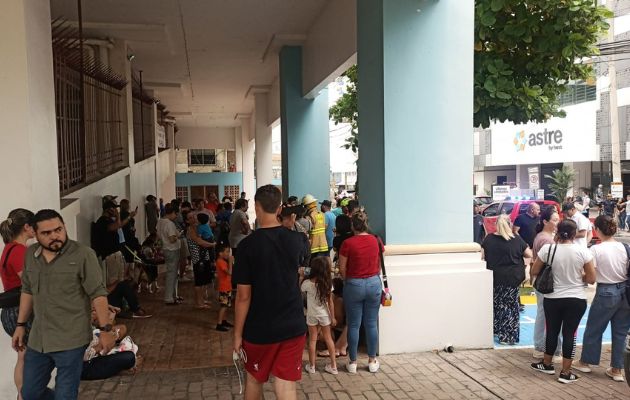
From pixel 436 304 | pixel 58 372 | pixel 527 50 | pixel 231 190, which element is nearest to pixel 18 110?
pixel 58 372

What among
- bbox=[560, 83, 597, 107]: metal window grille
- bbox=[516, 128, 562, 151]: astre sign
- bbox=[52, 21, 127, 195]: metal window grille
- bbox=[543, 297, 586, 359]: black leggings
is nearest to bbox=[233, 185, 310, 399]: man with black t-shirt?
bbox=[543, 297, 586, 359]: black leggings

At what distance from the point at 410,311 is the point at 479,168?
2972cm

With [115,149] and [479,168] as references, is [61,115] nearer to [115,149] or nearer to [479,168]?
[115,149]

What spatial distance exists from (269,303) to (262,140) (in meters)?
13.8

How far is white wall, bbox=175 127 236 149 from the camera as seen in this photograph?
28.3m

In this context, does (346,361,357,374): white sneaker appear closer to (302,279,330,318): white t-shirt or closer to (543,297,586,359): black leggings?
(302,279,330,318): white t-shirt

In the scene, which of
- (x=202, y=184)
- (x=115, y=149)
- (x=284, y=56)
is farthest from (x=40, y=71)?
(x=202, y=184)

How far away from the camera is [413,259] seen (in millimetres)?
5789

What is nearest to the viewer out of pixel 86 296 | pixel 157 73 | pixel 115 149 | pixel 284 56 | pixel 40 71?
pixel 86 296

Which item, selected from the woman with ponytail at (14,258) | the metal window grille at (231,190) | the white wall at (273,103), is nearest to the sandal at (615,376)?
the woman with ponytail at (14,258)

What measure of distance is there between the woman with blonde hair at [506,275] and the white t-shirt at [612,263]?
121 centimetres

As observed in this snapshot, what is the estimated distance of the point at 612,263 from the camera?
5.06 m

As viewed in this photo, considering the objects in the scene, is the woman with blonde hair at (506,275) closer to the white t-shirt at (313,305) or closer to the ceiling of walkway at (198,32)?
the white t-shirt at (313,305)

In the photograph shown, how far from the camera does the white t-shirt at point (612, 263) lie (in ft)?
16.5
